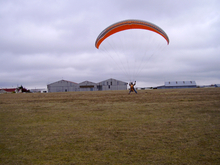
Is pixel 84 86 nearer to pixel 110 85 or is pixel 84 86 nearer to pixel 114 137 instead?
pixel 110 85

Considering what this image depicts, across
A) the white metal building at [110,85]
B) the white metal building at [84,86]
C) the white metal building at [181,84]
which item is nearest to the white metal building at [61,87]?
the white metal building at [84,86]

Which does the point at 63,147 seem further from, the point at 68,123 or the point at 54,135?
the point at 68,123

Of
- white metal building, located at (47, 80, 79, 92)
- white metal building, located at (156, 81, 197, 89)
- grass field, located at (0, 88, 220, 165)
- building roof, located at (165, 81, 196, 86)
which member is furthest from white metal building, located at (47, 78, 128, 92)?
grass field, located at (0, 88, 220, 165)

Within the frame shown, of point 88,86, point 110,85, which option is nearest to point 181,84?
point 110,85

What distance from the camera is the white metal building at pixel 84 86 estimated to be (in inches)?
2402

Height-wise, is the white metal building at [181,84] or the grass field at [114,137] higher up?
the white metal building at [181,84]

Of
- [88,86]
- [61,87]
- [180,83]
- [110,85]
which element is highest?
[180,83]

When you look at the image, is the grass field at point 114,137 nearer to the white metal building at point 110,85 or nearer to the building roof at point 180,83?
the white metal building at point 110,85

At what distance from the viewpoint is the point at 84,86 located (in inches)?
2424

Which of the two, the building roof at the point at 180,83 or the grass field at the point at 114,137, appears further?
the building roof at the point at 180,83

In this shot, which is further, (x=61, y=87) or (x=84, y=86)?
(x=84, y=86)

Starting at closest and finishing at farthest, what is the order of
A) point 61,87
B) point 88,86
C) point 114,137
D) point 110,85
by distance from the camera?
point 114,137
point 61,87
point 110,85
point 88,86

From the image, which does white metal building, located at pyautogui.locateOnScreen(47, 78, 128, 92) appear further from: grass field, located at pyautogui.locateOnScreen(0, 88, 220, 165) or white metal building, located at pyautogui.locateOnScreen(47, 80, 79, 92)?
grass field, located at pyautogui.locateOnScreen(0, 88, 220, 165)

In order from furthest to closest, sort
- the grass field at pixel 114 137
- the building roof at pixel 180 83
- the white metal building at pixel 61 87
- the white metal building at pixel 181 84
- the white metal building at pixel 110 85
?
the building roof at pixel 180 83 → the white metal building at pixel 181 84 → the white metal building at pixel 110 85 → the white metal building at pixel 61 87 → the grass field at pixel 114 137
